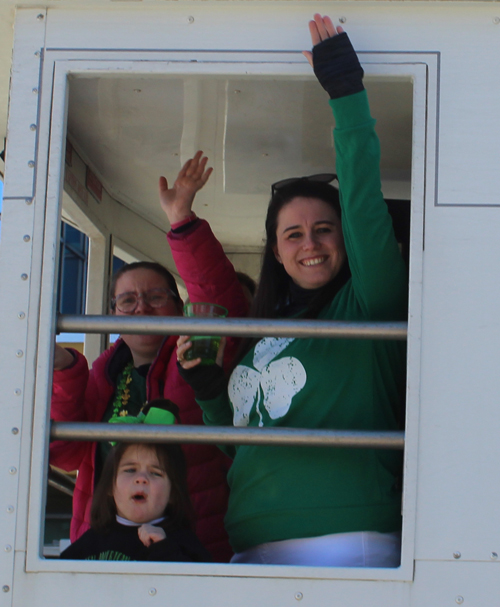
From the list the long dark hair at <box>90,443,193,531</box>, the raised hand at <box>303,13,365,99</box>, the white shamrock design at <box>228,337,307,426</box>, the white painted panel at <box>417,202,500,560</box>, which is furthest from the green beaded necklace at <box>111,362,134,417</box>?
the raised hand at <box>303,13,365,99</box>

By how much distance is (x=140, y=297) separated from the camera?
2629mm

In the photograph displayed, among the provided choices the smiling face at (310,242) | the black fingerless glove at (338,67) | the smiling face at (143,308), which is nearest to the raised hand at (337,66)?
the black fingerless glove at (338,67)

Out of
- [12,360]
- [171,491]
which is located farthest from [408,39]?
[171,491]

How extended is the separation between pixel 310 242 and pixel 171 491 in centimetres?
74

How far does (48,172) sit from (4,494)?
691mm

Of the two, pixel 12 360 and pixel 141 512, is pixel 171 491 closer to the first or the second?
pixel 141 512

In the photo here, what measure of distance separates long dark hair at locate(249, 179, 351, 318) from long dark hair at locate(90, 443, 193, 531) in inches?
17.6

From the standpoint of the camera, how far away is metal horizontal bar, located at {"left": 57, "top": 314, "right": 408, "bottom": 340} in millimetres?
1648

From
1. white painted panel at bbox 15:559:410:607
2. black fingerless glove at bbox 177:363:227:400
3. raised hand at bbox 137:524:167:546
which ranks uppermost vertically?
black fingerless glove at bbox 177:363:227:400

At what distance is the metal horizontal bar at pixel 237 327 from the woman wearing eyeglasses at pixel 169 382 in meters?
0.66

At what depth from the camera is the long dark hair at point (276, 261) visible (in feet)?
7.08

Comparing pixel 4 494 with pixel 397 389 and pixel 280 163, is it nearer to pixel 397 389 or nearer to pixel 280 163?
pixel 397 389

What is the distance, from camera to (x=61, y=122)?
1.76 m

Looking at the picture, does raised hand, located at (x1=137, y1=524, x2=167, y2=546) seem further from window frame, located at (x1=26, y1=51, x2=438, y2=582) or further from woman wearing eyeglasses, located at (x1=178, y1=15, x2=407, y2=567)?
window frame, located at (x1=26, y1=51, x2=438, y2=582)
